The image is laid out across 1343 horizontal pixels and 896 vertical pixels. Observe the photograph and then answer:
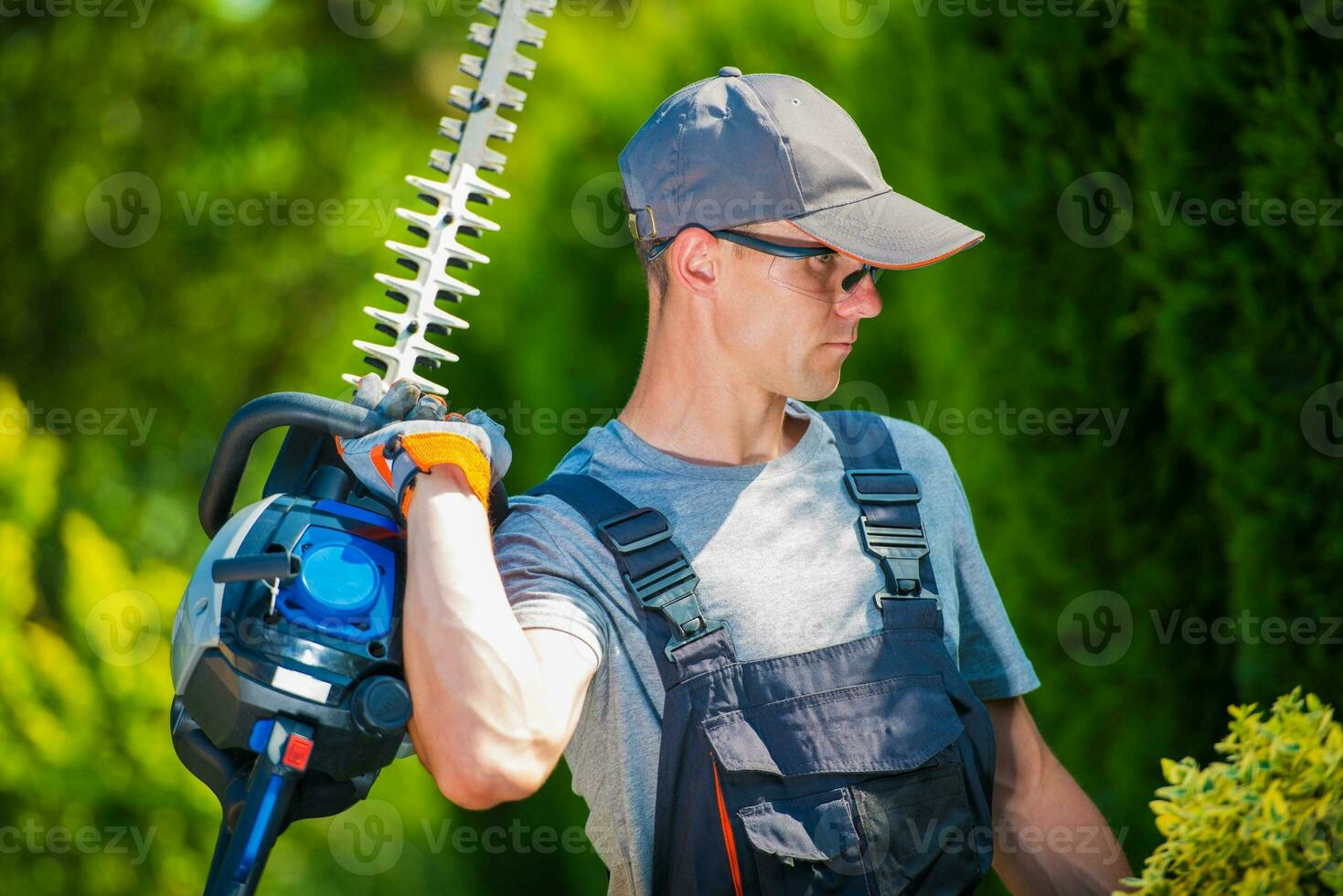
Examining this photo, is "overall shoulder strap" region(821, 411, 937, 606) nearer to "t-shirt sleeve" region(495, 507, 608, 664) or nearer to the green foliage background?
"t-shirt sleeve" region(495, 507, 608, 664)

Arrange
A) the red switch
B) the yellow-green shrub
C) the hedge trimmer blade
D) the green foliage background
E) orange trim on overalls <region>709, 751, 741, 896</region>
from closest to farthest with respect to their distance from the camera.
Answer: the yellow-green shrub, the red switch, orange trim on overalls <region>709, 751, 741, 896</region>, the hedge trimmer blade, the green foliage background

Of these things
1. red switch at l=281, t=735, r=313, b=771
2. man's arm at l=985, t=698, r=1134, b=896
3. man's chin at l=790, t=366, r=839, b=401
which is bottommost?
red switch at l=281, t=735, r=313, b=771

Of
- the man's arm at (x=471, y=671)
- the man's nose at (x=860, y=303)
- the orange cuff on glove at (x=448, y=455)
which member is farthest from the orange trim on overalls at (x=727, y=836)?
the man's nose at (x=860, y=303)

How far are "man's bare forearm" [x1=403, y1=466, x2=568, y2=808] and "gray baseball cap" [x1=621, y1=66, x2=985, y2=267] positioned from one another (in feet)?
2.06

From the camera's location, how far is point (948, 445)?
139 inches

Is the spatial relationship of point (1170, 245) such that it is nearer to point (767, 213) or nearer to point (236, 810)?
point (767, 213)

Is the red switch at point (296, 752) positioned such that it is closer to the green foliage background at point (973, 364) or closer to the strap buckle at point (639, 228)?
the strap buckle at point (639, 228)

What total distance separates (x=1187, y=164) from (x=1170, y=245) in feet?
0.60

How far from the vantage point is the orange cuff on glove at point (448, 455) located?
5.87 feet

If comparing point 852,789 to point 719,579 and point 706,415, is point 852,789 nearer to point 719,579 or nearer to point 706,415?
point 719,579

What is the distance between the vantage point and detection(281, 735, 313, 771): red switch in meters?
1.68

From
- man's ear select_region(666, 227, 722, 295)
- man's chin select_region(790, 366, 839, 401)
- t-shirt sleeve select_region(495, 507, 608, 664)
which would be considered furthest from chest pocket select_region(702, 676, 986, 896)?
man's ear select_region(666, 227, 722, 295)

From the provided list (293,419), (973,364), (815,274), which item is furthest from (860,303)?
(973,364)

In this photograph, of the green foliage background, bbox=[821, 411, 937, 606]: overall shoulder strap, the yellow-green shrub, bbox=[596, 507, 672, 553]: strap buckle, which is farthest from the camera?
the green foliage background
